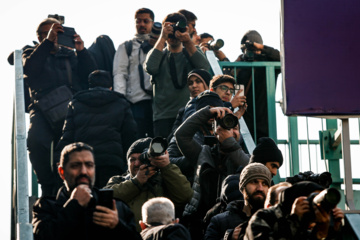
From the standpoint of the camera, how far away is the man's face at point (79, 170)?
9.21 metres

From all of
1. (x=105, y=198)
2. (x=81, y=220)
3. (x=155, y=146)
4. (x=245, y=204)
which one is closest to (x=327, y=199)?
(x=105, y=198)

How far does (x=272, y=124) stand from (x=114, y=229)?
19.3ft

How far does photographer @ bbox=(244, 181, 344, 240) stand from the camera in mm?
7805

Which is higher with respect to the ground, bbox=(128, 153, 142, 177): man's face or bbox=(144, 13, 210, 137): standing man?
bbox=(144, 13, 210, 137): standing man

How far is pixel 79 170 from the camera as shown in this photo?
9258mm

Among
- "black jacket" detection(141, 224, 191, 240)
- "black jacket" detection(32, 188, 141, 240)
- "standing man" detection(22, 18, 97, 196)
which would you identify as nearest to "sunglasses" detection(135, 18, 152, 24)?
"standing man" detection(22, 18, 97, 196)

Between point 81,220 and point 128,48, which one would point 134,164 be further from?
point 128,48

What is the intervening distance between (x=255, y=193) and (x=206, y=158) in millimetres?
1668

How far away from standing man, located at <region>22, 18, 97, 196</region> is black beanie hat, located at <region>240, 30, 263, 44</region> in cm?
219

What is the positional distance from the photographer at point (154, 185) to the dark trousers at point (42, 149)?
2.28m

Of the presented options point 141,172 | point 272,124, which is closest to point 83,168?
point 141,172

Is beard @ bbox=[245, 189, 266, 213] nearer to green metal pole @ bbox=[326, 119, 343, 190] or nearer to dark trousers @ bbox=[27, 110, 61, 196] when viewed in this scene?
dark trousers @ bbox=[27, 110, 61, 196]

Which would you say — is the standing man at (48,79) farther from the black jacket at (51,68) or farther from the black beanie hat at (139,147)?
the black beanie hat at (139,147)

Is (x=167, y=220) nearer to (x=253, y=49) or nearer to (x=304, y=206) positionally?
(x=304, y=206)
